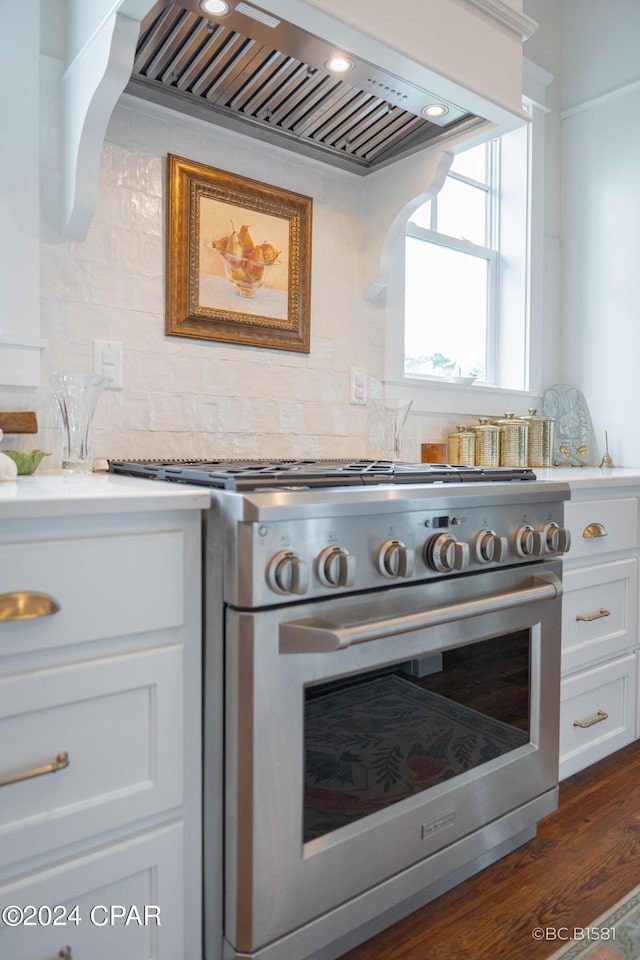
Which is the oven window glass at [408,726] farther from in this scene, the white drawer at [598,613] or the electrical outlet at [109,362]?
the electrical outlet at [109,362]

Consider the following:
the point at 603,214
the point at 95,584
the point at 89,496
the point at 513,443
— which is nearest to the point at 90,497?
the point at 89,496

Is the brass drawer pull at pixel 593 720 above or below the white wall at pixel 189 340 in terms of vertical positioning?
below

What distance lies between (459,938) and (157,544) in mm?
984

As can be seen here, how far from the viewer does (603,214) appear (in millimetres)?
2787

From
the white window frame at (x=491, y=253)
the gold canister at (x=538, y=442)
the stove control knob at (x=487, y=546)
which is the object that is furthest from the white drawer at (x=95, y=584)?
the white window frame at (x=491, y=253)

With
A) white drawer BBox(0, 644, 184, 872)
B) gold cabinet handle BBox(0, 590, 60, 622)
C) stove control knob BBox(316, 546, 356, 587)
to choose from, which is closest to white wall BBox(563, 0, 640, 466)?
stove control knob BBox(316, 546, 356, 587)

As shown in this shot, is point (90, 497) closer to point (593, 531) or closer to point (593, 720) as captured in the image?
point (593, 531)

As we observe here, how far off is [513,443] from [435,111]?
47.0 inches

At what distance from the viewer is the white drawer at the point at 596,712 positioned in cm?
185

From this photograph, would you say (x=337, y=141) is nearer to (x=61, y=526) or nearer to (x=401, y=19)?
(x=401, y=19)

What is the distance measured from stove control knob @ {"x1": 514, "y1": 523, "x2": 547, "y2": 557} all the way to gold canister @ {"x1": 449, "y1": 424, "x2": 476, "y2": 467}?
0.86 m

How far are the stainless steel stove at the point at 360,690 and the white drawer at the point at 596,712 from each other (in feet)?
1.19

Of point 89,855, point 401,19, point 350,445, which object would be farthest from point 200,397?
point 89,855

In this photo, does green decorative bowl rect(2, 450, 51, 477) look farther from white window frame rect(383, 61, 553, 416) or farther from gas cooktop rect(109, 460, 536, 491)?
white window frame rect(383, 61, 553, 416)
